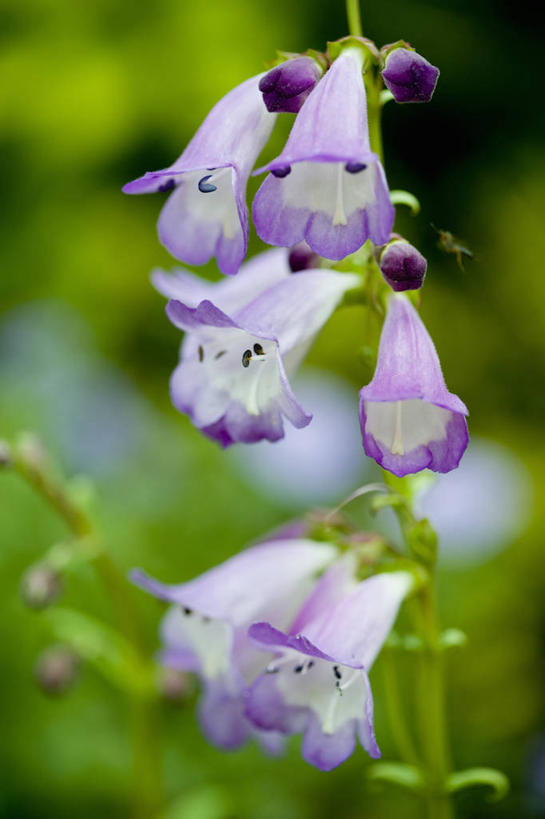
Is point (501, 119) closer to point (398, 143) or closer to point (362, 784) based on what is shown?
point (398, 143)

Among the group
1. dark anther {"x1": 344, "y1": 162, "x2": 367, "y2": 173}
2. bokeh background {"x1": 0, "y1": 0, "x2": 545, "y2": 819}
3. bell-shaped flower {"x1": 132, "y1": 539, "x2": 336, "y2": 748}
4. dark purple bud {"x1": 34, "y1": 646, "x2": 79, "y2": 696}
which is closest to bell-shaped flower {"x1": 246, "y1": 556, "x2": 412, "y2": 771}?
bell-shaped flower {"x1": 132, "y1": 539, "x2": 336, "y2": 748}

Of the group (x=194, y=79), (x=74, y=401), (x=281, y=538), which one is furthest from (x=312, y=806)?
(x=194, y=79)

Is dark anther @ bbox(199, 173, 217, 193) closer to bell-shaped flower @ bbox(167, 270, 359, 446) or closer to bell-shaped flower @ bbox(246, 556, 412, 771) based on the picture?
bell-shaped flower @ bbox(167, 270, 359, 446)

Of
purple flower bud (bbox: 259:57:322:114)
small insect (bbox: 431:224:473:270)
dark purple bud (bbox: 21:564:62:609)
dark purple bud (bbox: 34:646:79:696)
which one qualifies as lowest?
dark purple bud (bbox: 34:646:79:696)

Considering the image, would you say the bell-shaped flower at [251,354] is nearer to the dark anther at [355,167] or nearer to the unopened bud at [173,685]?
the dark anther at [355,167]

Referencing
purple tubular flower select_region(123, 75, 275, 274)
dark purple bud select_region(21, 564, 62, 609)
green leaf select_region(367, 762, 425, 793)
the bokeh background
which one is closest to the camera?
purple tubular flower select_region(123, 75, 275, 274)

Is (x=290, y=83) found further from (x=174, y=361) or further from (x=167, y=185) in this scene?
(x=174, y=361)
